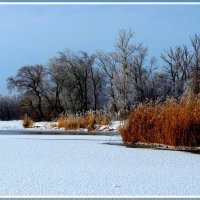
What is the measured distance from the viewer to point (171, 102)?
31.9 ft

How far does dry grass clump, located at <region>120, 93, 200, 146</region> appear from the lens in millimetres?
8805

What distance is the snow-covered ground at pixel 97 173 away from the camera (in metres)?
4.47

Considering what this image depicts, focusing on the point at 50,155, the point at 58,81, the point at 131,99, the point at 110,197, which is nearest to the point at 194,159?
the point at 50,155

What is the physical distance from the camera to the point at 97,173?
5.37 meters

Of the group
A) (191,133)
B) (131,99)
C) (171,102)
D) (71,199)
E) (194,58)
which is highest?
(194,58)

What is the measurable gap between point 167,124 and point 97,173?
151 inches

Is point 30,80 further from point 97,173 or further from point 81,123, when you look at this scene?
point 97,173

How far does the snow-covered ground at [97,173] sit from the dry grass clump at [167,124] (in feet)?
4.46

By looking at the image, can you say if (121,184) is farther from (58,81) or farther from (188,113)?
(58,81)

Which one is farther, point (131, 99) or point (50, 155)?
point (131, 99)

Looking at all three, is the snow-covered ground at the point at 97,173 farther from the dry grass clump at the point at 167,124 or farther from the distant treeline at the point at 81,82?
the distant treeline at the point at 81,82

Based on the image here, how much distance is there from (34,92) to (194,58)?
41.0 ft

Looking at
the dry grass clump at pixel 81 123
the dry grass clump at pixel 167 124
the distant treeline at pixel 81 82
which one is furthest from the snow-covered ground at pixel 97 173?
the distant treeline at pixel 81 82

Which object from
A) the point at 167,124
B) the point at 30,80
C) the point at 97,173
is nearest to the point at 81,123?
the point at 167,124
